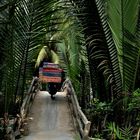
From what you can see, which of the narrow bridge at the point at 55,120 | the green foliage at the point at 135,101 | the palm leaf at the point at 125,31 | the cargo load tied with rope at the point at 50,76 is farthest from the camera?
the cargo load tied with rope at the point at 50,76

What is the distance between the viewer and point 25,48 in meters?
7.29

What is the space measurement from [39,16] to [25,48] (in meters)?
1.02

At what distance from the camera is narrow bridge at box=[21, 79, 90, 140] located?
300 inches

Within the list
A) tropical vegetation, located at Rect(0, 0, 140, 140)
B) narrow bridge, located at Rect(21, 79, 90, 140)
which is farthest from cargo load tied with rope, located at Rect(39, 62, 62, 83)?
tropical vegetation, located at Rect(0, 0, 140, 140)

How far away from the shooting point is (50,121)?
30.2 ft

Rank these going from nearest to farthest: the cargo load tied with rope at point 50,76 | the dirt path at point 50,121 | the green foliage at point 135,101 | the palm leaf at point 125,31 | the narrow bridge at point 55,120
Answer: the palm leaf at point 125,31 → the green foliage at point 135,101 → the narrow bridge at point 55,120 → the dirt path at point 50,121 → the cargo load tied with rope at point 50,76

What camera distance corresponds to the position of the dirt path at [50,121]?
25.4ft

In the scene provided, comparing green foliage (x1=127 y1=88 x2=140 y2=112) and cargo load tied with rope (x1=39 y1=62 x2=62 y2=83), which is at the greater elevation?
cargo load tied with rope (x1=39 y1=62 x2=62 y2=83)

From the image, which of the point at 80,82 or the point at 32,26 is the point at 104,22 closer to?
the point at 32,26

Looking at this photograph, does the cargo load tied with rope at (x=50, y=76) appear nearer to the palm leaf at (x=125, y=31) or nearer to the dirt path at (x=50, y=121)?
the dirt path at (x=50, y=121)

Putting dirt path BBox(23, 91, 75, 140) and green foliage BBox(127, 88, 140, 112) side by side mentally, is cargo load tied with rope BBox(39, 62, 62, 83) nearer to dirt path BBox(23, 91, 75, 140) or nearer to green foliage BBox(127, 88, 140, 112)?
dirt path BBox(23, 91, 75, 140)

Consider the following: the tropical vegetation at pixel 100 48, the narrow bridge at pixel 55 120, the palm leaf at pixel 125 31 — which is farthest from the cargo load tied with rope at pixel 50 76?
the palm leaf at pixel 125 31

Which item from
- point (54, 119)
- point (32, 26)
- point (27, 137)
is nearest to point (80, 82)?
point (54, 119)

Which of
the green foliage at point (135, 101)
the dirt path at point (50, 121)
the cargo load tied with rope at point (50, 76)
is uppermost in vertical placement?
the cargo load tied with rope at point (50, 76)
